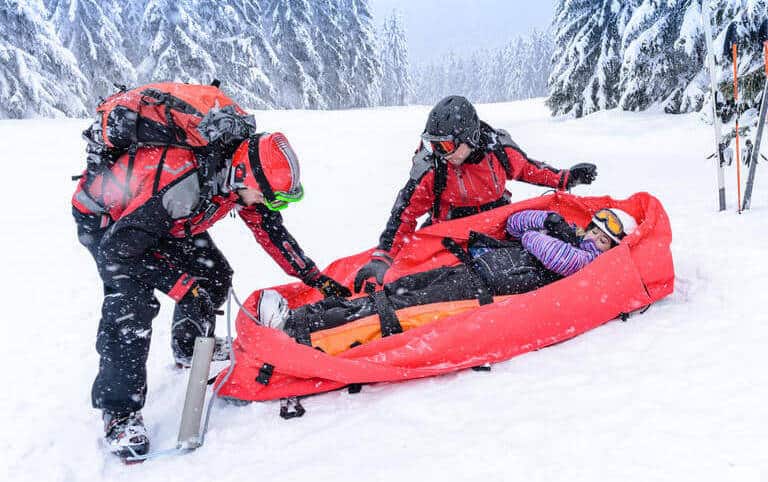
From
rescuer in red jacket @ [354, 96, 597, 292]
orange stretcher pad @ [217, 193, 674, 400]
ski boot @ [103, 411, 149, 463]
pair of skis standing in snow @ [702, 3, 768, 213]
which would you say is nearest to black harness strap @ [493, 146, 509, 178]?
rescuer in red jacket @ [354, 96, 597, 292]

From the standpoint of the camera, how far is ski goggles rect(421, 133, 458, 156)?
3.20 m

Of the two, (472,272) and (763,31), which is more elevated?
(763,31)

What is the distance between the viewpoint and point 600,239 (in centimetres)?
334

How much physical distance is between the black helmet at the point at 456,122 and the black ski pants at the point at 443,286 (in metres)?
0.82

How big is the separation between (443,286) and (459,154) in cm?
91

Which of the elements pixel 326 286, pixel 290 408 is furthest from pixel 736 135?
pixel 290 408

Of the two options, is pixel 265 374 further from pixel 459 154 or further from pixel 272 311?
pixel 459 154

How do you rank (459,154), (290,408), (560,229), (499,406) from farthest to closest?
(560,229), (459,154), (290,408), (499,406)

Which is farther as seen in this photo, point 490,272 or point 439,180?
point 439,180

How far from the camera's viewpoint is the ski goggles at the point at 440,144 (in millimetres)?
3203

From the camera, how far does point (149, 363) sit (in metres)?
3.29

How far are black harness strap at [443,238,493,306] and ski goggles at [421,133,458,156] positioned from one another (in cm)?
69

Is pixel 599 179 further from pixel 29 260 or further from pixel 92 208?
pixel 29 260

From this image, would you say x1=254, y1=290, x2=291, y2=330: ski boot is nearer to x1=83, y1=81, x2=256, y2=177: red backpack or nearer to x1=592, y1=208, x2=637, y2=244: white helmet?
x1=83, y1=81, x2=256, y2=177: red backpack
